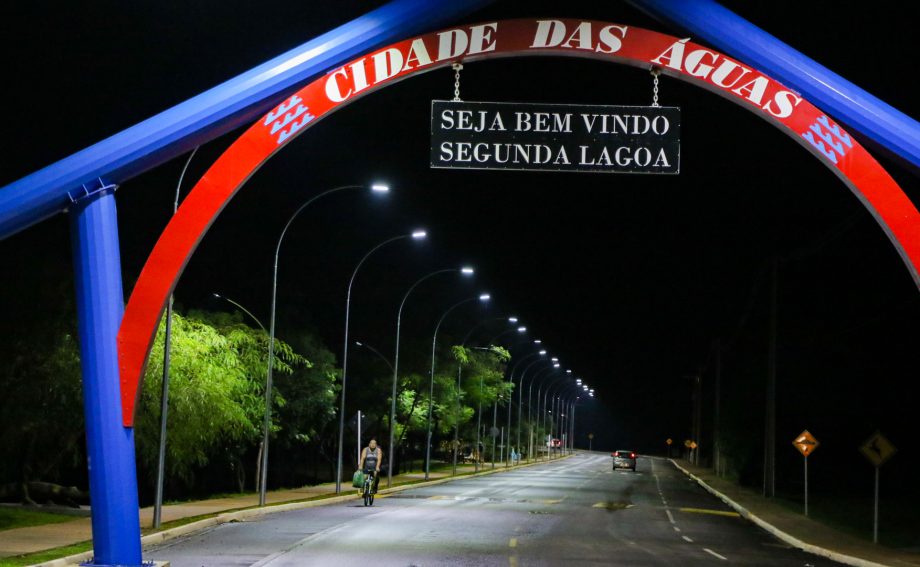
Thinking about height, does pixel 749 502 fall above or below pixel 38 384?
below

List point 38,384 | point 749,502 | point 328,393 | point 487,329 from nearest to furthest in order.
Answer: point 38,384 → point 749,502 → point 328,393 → point 487,329

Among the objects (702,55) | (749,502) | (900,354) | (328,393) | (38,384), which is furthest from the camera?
(900,354)

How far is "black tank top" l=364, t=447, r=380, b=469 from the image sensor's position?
34875 mm

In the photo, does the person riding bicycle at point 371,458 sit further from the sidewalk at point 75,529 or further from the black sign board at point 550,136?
the black sign board at point 550,136

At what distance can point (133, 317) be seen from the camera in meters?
15.0

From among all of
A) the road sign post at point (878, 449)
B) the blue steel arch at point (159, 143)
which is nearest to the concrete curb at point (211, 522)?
the blue steel arch at point (159, 143)

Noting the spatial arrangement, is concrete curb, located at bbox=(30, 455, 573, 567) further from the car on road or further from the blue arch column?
the car on road

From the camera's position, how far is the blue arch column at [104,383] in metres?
14.4

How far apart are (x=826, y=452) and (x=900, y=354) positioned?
603 centimetres

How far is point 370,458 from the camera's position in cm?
3497

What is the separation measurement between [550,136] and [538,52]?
1.08 meters

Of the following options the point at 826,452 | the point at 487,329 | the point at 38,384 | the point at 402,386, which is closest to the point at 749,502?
the point at 826,452

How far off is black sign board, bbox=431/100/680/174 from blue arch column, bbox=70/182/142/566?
420 centimetres

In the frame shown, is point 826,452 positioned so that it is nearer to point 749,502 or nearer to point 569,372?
point 749,502
